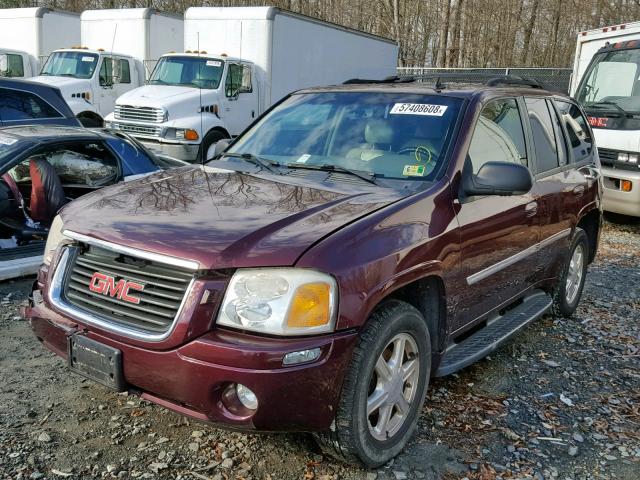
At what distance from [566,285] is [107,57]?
13060 millimetres

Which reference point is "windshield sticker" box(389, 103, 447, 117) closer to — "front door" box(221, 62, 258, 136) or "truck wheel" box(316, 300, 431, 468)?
"truck wheel" box(316, 300, 431, 468)

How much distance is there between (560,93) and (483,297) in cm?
245

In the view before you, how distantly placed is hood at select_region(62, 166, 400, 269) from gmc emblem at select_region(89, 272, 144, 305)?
17cm

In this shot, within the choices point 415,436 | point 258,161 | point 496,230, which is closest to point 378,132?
point 258,161

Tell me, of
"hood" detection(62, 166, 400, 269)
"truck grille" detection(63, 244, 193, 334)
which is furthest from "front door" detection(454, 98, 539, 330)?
"truck grille" detection(63, 244, 193, 334)

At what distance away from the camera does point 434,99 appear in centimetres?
400

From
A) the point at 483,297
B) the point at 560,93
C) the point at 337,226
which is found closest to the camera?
the point at 337,226

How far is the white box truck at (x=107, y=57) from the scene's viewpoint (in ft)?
48.0

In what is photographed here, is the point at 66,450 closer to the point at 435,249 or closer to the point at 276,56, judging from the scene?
the point at 435,249

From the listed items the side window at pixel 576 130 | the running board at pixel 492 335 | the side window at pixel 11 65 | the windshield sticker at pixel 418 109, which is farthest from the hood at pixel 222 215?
the side window at pixel 11 65

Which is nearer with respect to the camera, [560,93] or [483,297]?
[483,297]

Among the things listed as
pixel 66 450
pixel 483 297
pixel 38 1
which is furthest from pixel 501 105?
pixel 38 1

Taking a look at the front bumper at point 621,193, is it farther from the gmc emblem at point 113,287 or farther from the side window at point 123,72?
the side window at point 123,72

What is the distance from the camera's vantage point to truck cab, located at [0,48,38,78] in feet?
53.0
